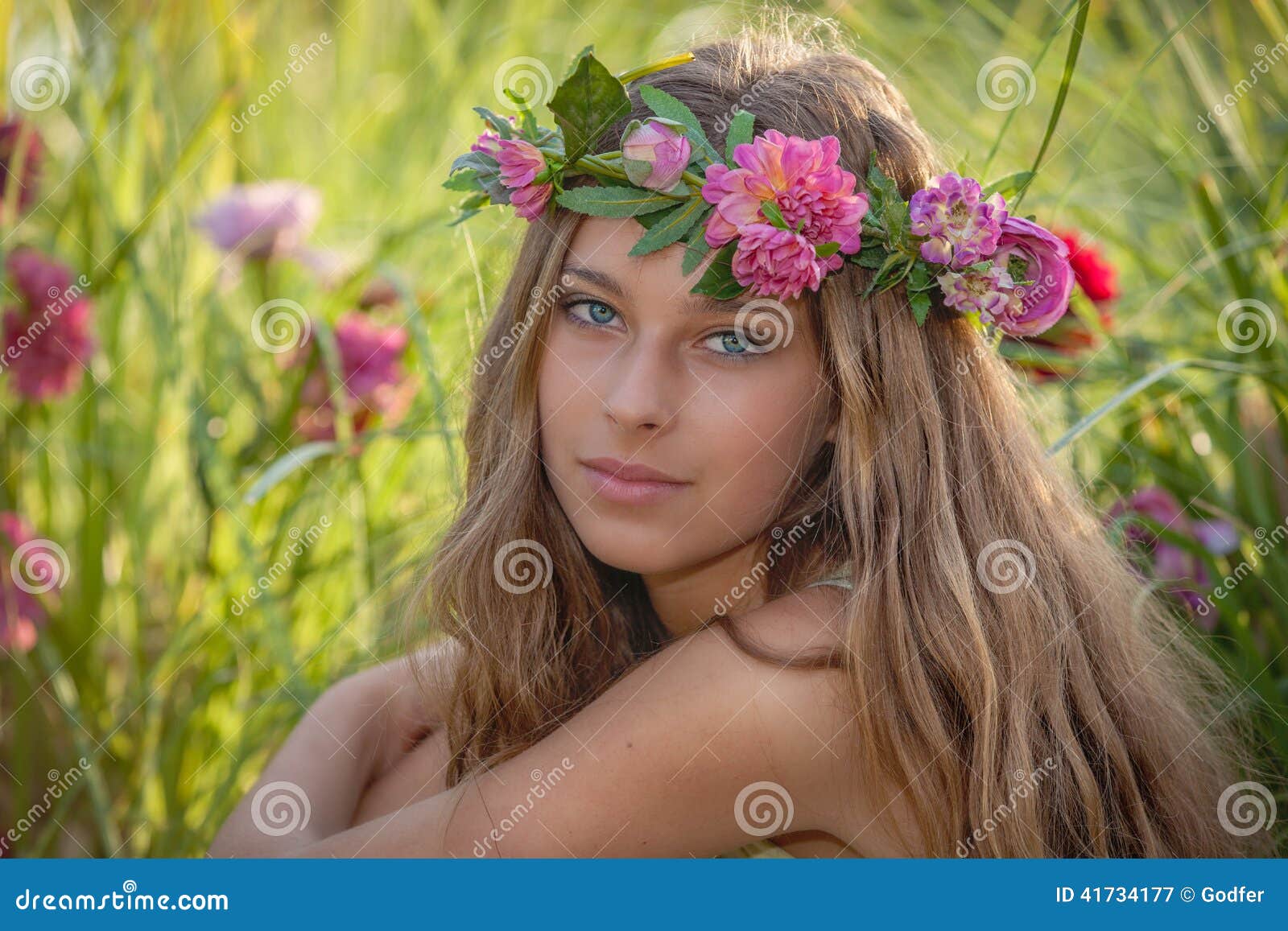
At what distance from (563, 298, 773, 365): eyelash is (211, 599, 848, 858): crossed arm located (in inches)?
10.6

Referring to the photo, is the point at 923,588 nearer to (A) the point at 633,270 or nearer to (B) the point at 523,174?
(A) the point at 633,270

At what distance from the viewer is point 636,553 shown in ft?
4.32

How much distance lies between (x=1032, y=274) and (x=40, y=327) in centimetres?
153

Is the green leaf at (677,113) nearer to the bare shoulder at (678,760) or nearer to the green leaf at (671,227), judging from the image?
the green leaf at (671,227)

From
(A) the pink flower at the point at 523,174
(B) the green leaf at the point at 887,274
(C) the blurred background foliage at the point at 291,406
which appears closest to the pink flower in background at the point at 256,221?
(C) the blurred background foliage at the point at 291,406

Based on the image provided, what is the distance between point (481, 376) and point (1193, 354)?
1.09 metres

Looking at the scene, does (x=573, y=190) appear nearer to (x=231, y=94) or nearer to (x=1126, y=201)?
(x=231, y=94)

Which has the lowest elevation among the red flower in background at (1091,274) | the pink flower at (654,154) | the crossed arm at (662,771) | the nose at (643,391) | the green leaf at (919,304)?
the crossed arm at (662,771)

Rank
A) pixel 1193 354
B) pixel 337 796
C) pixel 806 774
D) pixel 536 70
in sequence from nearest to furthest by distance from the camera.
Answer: pixel 806 774 → pixel 337 796 → pixel 1193 354 → pixel 536 70

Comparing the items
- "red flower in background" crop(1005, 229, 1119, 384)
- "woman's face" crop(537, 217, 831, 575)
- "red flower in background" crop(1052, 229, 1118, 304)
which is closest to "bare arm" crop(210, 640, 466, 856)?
"woman's face" crop(537, 217, 831, 575)

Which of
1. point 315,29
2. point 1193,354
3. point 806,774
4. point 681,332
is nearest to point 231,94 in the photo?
point 681,332

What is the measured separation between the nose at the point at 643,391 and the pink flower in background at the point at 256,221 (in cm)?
116

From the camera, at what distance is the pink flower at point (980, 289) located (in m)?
1.25

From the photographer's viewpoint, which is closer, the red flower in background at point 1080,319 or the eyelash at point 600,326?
the eyelash at point 600,326
